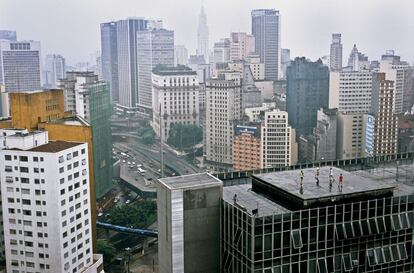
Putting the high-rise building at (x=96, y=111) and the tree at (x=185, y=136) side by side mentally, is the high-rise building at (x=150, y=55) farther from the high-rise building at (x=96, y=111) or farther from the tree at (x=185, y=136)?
the high-rise building at (x=96, y=111)

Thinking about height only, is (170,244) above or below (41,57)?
below

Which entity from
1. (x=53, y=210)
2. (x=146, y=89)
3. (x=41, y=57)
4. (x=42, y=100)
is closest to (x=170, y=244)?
(x=53, y=210)

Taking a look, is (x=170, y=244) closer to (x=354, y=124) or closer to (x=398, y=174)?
(x=398, y=174)

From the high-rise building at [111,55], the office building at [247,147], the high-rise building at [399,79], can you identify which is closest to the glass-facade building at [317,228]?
the office building at [247,147]

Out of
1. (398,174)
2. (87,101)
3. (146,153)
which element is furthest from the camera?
(146,153)

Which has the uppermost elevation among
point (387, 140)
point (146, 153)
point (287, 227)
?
point (287, 227)

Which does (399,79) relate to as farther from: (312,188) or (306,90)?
(312,188)
